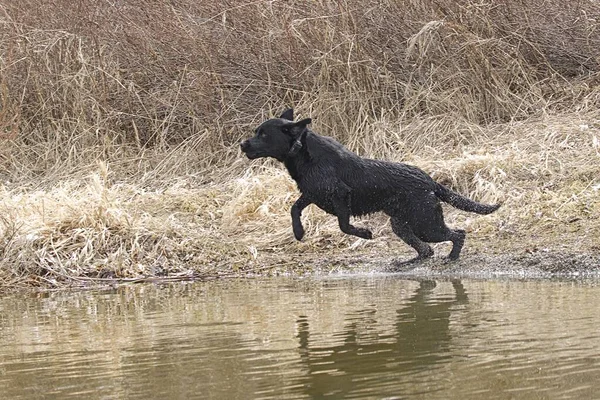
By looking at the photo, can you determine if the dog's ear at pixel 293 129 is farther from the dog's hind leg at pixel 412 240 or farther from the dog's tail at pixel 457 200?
the dog's tail at pixel 457 200

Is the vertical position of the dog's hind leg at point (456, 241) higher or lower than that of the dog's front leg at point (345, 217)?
lower

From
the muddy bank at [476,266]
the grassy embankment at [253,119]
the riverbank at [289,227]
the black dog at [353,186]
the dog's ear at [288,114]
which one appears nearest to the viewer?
the muddy bank at [476,266]

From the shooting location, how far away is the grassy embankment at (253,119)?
893 cm

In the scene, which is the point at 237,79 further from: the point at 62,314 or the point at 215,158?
the point at 62,314

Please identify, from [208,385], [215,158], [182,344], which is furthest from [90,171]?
[208,385]

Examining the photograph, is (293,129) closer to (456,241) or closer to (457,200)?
(457,200)

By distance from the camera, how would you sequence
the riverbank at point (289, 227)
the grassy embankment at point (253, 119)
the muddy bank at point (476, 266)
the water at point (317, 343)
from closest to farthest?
1. the water at point (317, 343)
2. the muddy bank at point (476, 266)
3. the riverbank at point (289, 227)
4. the grassy embankment at point (253, 119)

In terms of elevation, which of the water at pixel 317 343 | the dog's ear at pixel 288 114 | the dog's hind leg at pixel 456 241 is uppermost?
the dog's ear at pixel 288 114

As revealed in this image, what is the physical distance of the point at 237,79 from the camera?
12836 millimetres

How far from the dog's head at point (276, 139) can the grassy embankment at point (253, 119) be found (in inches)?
43.0

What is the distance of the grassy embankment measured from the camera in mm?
8930

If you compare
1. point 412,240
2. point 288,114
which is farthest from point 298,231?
point 288,114

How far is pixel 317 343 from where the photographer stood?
5000 mm

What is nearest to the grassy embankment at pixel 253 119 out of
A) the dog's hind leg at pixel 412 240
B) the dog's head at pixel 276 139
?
the dog's hind leg at pixel 412 240
